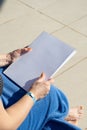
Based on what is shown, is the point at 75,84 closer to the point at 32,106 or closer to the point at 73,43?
the point at 73,43

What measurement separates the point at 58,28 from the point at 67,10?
0.52 m

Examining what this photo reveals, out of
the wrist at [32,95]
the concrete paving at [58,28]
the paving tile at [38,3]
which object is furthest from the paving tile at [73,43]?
the wrist at [32,95]

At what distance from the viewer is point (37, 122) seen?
7.95ft

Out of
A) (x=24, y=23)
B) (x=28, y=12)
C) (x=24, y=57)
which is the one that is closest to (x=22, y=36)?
(x=24, y=23)

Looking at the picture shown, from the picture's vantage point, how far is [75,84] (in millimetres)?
3406

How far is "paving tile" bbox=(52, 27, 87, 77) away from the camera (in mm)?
3709

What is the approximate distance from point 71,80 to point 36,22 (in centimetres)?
146

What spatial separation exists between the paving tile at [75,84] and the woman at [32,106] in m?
0.39

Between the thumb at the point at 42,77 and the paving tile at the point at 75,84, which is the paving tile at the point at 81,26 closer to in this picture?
the paving tile at the point at 75,84

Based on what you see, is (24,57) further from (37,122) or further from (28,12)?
(28,12)

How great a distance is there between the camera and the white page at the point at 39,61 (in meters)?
2.38

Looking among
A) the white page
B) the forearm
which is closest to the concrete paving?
the white page

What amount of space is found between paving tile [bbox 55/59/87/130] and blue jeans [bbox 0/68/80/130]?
48cm

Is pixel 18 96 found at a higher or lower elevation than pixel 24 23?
higher
